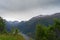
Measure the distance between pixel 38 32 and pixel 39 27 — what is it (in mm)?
1637

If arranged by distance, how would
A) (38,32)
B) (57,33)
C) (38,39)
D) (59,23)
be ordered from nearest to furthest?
(38,39), (38,32), (57,33), (59,23)

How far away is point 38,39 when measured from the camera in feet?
130

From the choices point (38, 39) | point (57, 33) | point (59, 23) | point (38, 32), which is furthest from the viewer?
point (59, 23)

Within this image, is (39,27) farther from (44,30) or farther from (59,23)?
(59,23)

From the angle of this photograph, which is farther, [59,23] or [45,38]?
[59,23]

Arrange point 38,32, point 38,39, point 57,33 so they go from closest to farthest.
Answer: point 38,39
point 38,32
point 57,33

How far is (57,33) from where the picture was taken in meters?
46.7

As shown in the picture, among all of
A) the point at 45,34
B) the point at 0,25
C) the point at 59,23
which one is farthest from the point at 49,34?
the point at 0,25

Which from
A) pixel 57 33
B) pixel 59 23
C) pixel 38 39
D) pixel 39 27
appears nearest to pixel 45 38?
pixel 38 39

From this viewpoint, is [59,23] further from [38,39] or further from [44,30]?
[38,39]

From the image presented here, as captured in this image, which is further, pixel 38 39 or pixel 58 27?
pixel 58 27

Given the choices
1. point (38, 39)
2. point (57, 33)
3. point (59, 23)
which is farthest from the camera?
point (59, 23)

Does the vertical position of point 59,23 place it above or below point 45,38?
above

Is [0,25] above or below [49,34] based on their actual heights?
above
